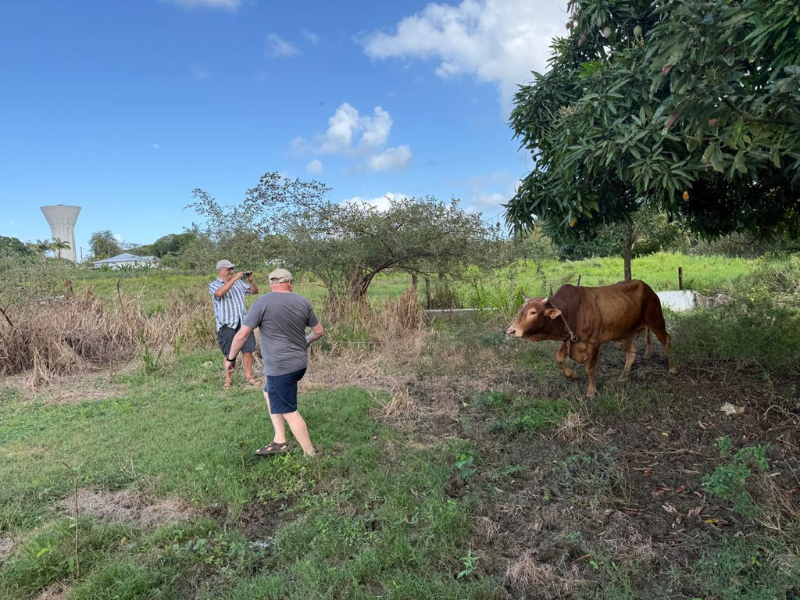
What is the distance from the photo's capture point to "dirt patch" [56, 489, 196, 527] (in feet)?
11.4

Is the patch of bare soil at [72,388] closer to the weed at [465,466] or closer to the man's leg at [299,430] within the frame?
the man's leg at [299,430]

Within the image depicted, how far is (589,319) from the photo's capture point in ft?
17.8

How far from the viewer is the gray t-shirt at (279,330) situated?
4141 mm

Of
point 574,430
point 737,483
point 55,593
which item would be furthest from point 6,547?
point 737,483

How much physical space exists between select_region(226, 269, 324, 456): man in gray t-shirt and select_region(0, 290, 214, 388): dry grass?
487cm

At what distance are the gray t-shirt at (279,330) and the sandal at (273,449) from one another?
65 cm

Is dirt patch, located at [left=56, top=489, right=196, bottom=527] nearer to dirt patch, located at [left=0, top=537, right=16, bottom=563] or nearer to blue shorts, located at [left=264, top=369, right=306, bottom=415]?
dirt patch, located at [left=0, top=537, right=16, bottom=563]

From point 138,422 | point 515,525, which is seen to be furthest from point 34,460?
point 515,525

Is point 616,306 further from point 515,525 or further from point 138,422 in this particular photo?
point 138,422

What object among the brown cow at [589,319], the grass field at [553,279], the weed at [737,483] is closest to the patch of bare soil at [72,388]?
the grass field at [553,279]

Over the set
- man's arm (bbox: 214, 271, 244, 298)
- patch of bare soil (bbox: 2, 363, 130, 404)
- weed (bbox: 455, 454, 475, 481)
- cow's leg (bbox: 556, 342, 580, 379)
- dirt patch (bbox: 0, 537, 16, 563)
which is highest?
man's arm (bbox: 214, 271, 244, 298)

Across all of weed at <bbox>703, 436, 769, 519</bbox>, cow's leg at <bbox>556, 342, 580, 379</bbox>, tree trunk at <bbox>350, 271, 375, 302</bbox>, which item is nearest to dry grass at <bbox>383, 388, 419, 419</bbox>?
cow's leg at <bbox>556, 342, 580, 379</bbox>

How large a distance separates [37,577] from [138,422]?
8.71 ft

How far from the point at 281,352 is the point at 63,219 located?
22.7 m
